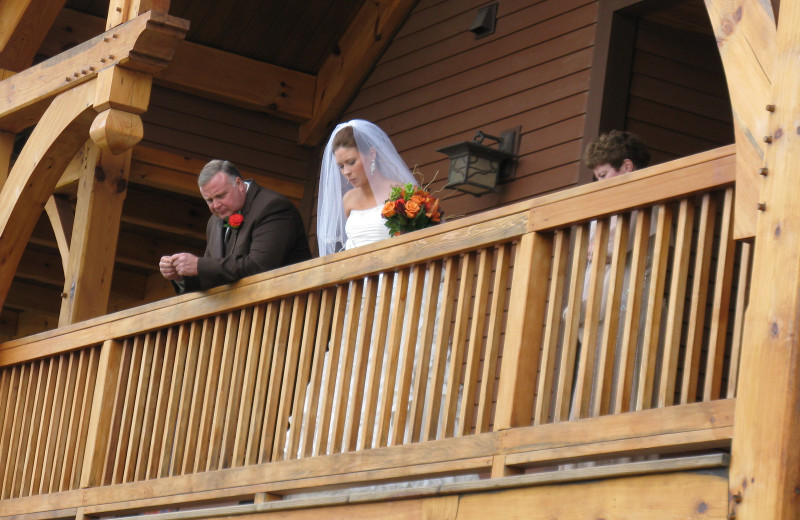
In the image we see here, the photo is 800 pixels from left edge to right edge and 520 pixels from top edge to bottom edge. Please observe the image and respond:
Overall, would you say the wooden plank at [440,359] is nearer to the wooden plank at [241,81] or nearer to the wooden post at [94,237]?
the wooden post at [94,237]

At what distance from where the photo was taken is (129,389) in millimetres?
7324

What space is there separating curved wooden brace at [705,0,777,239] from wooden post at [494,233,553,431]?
3.63ft

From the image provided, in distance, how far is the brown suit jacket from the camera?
22.1 feet

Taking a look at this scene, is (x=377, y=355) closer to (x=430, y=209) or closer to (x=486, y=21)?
(x=430, y=209)

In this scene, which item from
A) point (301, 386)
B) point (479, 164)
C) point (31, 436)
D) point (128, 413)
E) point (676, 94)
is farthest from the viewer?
point (479, 164)

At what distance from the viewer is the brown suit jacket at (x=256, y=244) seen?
6.75 metres

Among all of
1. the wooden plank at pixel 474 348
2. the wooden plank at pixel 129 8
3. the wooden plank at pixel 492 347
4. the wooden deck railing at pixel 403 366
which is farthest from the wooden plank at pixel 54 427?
the wooden plank at pixel 492 347

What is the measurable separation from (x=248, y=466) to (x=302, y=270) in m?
0.90

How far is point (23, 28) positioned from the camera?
30.9 ft

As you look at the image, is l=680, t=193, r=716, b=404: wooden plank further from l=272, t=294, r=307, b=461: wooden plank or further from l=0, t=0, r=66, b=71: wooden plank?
l=0, t=0, r=66, b=71: wooden plank

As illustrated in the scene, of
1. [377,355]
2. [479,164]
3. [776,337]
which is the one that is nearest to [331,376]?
[377,355]

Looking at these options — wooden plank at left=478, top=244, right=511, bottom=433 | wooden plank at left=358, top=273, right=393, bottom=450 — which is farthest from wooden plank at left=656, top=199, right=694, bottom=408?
wooden plank at left=358, top=273, right=393, bottom=450

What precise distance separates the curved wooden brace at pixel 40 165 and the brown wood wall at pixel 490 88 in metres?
2.23

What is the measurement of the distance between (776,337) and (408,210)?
2931 mm
